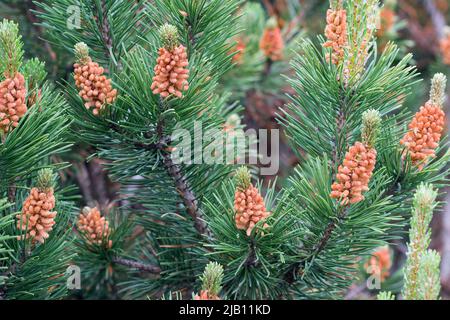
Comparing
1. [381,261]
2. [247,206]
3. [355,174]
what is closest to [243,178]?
[247,206]

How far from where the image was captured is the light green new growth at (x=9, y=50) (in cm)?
94

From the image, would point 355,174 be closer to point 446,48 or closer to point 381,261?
point 381,261

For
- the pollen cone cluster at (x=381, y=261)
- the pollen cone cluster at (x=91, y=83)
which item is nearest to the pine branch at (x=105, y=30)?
the pollen cone cluster at (x=91, y=83)

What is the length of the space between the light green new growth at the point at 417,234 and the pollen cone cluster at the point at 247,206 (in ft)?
0.73

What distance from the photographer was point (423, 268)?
989 millimetres

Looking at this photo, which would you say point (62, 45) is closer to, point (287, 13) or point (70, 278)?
point (70, 278)

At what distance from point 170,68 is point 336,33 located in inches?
10.4

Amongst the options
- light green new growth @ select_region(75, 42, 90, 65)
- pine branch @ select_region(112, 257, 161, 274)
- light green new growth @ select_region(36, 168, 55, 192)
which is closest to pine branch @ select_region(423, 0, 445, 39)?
pine branch @ select_region(112, 257, 161, 274)

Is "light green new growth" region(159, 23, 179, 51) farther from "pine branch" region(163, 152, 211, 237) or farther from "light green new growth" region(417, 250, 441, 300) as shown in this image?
"light green new growth" region(417, 250, 441, 300)

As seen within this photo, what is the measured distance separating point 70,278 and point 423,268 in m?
0.58

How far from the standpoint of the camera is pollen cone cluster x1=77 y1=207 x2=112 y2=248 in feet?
3.93

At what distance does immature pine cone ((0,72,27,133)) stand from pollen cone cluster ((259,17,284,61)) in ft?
2.66

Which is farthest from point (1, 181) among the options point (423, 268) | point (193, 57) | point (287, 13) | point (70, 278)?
point (287, 13)

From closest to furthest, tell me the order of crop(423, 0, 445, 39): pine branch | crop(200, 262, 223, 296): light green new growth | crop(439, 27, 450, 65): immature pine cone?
1. crop(200, 262, 223, 296): light green new growth
2. crop(439, 27, 450, 65): immature pine cone
3. crop(423, 0, 445, 39): pine branch
